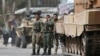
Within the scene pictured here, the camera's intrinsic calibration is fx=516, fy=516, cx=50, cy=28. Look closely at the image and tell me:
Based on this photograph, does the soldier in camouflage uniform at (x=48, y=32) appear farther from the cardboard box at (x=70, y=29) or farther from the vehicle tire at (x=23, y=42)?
the vehicle tire at (x=23, y=42)

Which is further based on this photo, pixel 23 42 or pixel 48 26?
pixel 23 42

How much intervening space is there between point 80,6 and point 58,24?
2487mm

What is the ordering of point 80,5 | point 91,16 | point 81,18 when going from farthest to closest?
1. point 80,5
2. point 81,18
3. point 91,16

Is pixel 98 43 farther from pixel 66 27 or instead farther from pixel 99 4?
pixel 66 27

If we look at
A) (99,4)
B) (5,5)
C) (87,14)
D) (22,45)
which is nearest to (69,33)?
(99,4)

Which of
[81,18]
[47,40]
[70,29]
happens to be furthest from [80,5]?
[47,40]

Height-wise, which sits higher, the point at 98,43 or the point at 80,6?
the point at 80,6

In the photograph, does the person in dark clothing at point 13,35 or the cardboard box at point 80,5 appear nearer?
the cardboard box at point 80,5

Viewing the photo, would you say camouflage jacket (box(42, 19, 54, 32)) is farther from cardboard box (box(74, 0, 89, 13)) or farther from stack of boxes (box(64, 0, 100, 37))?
cardboard box (box(74, 0, 89, 13))

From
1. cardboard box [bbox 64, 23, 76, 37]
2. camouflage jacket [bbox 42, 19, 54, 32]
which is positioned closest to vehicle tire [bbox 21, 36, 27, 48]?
camouflage jacket [bbox 42, 19, 54, 32]

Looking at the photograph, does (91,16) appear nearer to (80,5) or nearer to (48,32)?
(80,5)

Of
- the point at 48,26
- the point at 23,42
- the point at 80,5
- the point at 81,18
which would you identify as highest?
the point at 80,5

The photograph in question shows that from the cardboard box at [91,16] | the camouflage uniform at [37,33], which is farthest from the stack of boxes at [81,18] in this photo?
the camouflage uniform at [37,33]

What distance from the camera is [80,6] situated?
18.7m
